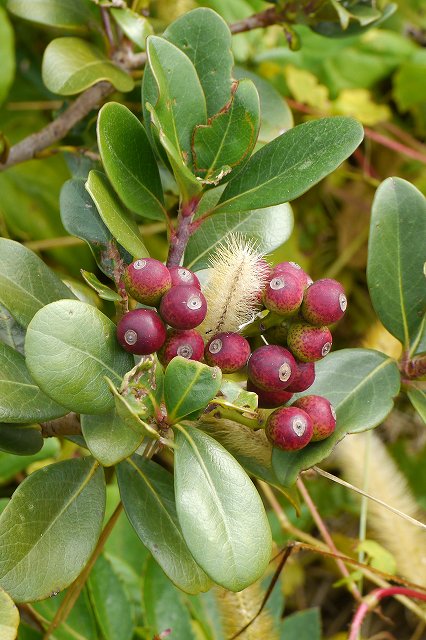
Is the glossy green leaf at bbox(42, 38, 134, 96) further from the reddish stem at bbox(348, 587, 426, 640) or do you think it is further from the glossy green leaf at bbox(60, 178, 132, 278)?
the reddish stem at bbox(348, 587, 426, 640)

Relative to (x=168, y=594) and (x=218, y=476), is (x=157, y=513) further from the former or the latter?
(x=168, y=594)

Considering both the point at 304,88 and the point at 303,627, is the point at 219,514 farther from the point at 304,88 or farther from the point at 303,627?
the point at 304,88

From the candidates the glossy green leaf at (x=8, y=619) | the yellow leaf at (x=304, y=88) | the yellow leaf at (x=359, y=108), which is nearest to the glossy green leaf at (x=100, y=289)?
the glossy green leaf at (x=8, y=619)

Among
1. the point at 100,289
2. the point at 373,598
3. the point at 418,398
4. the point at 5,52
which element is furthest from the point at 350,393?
the point at 5,52

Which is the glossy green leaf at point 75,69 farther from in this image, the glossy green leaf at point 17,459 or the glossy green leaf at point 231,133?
the glossy green leaf at point 17,459

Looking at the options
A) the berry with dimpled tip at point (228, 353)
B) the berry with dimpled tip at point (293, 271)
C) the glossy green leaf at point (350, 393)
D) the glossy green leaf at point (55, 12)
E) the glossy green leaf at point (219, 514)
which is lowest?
the glossy green leaf at point (350, 393)

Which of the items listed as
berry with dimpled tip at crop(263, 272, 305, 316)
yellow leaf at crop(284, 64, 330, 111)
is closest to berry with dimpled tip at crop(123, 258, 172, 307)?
berry with dimpled tip at crop(263, 272, 305, 316)
